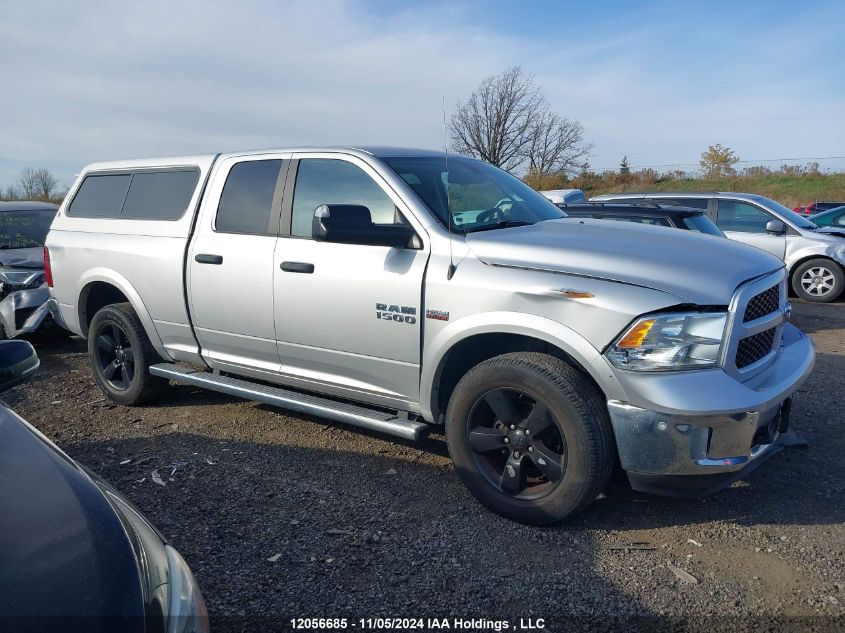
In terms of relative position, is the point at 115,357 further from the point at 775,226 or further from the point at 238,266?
the point at 775,226

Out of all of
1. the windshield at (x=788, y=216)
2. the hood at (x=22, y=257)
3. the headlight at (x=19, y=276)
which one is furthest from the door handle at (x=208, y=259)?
the windshield at (x=788, y=216)

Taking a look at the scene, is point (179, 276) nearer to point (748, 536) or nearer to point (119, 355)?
point (119, 355)

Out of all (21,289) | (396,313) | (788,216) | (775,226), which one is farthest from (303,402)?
(788,216)

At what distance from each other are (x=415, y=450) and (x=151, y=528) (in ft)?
8.42

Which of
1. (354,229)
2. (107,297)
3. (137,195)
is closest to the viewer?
(354,229)

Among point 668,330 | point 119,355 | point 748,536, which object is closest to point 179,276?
point 119,355

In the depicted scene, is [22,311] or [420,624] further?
[22,311]

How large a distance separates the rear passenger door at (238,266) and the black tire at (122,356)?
0.74 m

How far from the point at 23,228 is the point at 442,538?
737cm

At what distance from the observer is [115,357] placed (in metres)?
5.47

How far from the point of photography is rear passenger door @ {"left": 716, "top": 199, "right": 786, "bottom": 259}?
34.1 ft

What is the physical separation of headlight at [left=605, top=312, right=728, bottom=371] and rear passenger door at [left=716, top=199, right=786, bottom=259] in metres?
8.35

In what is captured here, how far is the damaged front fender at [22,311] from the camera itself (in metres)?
7.12

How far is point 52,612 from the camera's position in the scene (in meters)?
1.48
